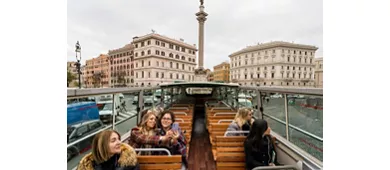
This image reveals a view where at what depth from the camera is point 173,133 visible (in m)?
2.14

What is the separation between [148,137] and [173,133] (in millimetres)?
304

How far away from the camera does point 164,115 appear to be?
2.31 metres

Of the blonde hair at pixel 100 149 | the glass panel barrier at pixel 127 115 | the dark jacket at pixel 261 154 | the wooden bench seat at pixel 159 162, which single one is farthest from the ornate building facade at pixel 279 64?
the blonde hair at pixel 100 149

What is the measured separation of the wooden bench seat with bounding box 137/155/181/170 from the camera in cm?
166

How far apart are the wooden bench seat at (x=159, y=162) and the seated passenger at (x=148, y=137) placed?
33 centimetres

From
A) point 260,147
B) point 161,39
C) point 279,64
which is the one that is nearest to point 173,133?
point 260,147

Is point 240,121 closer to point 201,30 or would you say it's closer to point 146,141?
point 146,141

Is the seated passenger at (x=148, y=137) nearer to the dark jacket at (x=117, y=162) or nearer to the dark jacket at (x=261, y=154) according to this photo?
the dark jacket at (x=117, y=162)

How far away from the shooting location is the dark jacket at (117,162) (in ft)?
4.60
